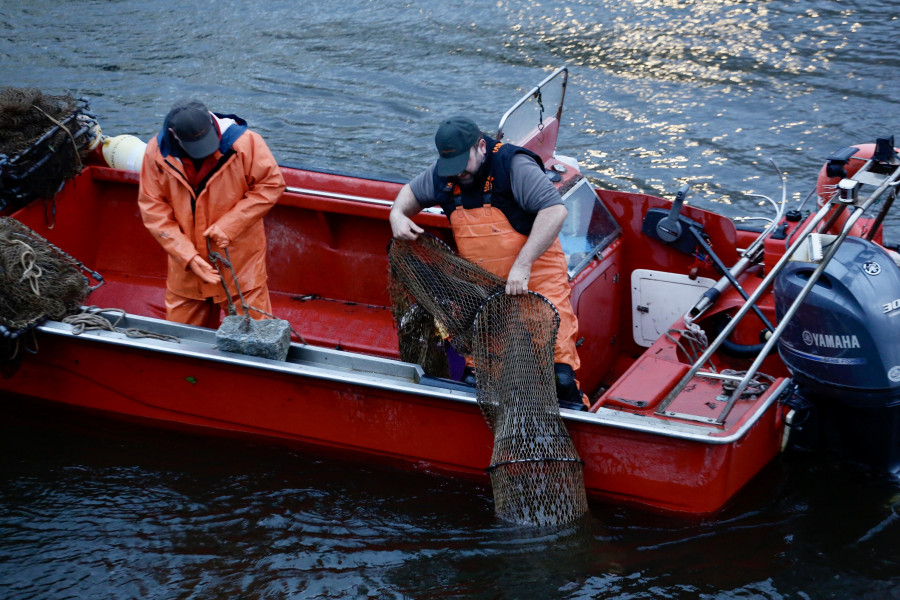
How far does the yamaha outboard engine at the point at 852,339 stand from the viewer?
447 centimetres

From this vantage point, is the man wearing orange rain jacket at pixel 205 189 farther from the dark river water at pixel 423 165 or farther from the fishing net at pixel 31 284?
the dark river water at pixel 423 165

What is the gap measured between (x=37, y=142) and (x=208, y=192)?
6.06 feet

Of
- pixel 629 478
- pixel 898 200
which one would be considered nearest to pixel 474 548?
pixel 629 478

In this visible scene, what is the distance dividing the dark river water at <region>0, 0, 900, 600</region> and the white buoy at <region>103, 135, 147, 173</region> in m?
1.93

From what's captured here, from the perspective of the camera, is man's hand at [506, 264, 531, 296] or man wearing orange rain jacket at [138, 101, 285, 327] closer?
man's hand at [506, 264, 531, 296]

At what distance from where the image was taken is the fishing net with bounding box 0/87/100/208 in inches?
251

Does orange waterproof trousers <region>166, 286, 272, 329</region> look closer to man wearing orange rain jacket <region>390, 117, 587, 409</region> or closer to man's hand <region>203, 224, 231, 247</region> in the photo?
man's hand <region>203, 224, 231, 247</region>

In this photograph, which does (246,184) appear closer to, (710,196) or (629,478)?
(629,478)

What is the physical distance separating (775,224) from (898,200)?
15.1 ft

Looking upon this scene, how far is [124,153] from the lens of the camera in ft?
23.5

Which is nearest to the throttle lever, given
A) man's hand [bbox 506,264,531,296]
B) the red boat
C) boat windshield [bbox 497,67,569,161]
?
the red boat

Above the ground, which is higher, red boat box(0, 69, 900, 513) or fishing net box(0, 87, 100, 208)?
fishing net box(0, 87, 100, 208)

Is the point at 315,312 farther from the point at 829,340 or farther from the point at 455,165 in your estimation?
the point at 829,340

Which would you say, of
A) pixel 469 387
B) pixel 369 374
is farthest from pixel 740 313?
pixel 369 374
